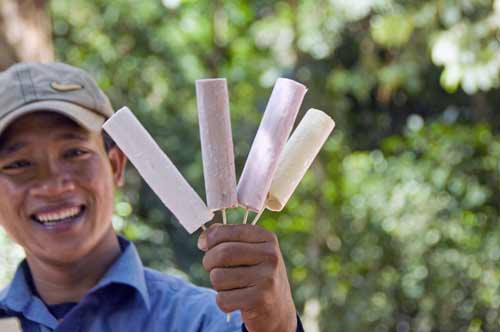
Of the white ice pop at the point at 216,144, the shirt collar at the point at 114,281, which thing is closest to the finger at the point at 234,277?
the white ice pop at the point at 216,144

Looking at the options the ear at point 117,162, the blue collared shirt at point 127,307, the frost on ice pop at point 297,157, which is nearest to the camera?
the frost on ice pop at point 297,157

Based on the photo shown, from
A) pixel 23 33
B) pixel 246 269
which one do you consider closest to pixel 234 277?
pixel 246 269

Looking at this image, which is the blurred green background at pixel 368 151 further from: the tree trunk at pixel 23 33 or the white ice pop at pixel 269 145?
the white ice pop at pixel 269 145

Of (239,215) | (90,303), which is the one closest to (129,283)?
(90,303)

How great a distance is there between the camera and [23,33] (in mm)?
3986

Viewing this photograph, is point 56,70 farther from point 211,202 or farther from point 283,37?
point 283,37

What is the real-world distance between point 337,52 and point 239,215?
1.53m

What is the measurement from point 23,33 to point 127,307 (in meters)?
2.10

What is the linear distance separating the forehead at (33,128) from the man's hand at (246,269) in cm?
58

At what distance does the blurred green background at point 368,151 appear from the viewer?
6062 millimetres

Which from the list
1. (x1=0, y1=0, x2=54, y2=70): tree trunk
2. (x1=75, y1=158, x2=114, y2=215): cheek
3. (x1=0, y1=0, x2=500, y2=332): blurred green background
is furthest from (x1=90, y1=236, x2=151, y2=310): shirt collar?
(x1=0, y1=0, x2=500, y2=332): blurred green background

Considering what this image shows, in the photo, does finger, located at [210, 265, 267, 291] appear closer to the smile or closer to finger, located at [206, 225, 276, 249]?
finger, located at [206, 225, 276, 249]

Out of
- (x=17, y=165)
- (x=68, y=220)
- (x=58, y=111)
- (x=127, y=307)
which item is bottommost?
(x=127, y=307)

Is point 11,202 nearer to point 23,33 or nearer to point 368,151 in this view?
point 23,33
